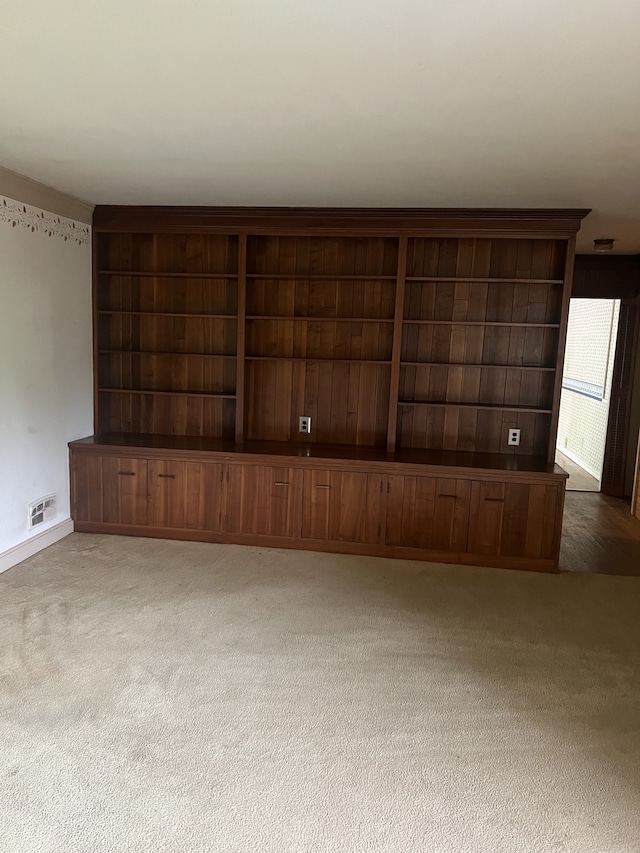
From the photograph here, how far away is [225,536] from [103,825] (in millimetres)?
2466

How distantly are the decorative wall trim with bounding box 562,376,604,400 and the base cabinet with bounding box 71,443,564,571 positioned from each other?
351cm

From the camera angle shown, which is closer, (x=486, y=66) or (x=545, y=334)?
(x=486, y=66)

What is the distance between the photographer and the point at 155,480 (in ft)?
13.8

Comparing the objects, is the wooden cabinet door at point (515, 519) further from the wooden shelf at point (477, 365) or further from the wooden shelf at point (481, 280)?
the wooden shelf at point (481, 280)

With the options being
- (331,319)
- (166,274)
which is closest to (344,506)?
(331,319)

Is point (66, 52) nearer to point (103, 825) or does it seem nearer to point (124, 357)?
point (103, 825)

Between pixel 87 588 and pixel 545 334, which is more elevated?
pixel 545 334

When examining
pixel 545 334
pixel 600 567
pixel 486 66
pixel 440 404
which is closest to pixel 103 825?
pixel 486 66

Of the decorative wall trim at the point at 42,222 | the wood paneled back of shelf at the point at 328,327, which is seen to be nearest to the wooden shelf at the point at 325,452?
the wood paneled back of shelf at the point at 328,327

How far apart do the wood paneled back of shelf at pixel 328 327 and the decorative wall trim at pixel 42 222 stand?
195mm

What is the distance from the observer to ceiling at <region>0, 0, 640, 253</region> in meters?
1.66

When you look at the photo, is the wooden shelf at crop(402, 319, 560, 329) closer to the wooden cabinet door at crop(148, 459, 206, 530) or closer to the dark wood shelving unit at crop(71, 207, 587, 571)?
the dark wood shelving unit at crop(71, 207, 587, 571)

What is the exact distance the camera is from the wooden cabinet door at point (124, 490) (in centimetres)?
420

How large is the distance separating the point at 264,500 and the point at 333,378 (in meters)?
1.10
